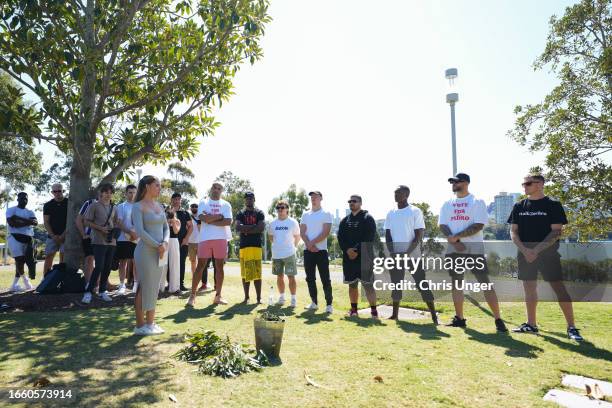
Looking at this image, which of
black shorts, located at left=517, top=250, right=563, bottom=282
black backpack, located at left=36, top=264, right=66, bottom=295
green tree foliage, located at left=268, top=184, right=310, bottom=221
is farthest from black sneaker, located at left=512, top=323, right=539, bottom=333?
green tree foliage, located at left=268, top=184, right=310, bottom=221

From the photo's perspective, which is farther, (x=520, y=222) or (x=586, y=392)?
(x=520, y=222)

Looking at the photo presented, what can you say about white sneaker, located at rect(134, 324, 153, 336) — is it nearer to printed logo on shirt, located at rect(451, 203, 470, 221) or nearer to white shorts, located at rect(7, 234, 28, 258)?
printed logo on shirt, located at rect(451, 203, 470, 221)

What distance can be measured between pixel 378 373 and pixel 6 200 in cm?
3531

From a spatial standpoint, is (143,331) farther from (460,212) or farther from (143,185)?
(460,212)

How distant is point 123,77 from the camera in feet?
28.5

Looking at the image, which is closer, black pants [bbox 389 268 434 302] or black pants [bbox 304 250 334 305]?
black pants [bbox 389 268 434 302]

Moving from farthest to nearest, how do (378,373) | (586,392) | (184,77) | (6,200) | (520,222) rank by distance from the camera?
1. (6,200)
2. (184,77)
3. (520,222)
4. (378,373)
5. (586,392)

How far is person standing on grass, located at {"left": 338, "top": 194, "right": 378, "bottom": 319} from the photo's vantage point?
7.49 meters

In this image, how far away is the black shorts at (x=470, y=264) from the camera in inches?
250

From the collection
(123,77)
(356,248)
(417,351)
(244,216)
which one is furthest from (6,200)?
(417,351)

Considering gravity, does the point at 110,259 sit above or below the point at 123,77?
below

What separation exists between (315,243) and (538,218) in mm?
3851

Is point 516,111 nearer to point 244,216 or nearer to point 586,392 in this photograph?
point 244,216

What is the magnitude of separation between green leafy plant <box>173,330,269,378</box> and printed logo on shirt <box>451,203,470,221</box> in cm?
396
